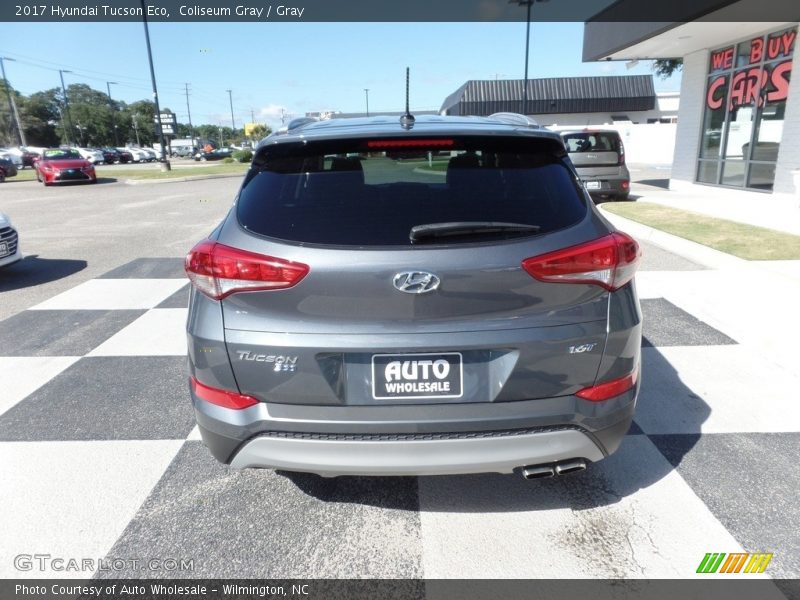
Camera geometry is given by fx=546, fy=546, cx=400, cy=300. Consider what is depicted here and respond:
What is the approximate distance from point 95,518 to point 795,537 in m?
3.14

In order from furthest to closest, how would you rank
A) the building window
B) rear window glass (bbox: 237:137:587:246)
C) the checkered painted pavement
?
the building window < the checkered painted pavement < rear window glass (bbox: 237:137:587:246)

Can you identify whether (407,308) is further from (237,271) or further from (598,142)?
(598,142)

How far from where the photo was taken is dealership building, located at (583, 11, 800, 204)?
12.5m

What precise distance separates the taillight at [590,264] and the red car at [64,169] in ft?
85.9

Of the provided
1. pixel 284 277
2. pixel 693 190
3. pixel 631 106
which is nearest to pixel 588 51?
pixel 693 190

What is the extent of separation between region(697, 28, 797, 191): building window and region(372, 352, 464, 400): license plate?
1448 centimetres

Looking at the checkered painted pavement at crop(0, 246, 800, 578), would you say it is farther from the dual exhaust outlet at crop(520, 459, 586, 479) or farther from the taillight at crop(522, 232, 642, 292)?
Answer: the taillight at crop(522, 232, 642, 292)

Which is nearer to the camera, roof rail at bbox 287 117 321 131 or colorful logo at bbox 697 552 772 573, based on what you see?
colorful logo at bbox 697 552 772 573

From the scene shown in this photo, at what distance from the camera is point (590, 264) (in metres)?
2.10

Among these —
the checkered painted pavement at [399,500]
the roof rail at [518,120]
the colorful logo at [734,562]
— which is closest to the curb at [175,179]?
the checkered painted pavement at [399,500]

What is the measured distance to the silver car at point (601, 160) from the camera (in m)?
13.6

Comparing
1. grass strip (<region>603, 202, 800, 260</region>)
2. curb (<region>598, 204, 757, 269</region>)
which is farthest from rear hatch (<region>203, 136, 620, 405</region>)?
grass strip (<region>603, 202, 800, 260</region>)

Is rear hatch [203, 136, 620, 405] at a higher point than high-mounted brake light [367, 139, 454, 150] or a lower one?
lower

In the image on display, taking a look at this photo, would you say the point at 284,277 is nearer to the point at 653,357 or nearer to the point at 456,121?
the point at 456,121
